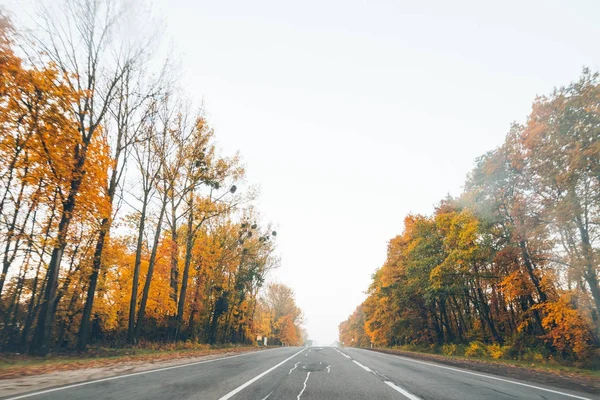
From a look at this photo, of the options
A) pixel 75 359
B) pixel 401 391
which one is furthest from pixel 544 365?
pixel 75 359

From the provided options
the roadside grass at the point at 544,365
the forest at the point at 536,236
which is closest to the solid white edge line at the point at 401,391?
the roadside grass at the point at 544,365

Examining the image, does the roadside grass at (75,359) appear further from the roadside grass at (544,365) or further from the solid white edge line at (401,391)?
the roadside grass at (544,365)

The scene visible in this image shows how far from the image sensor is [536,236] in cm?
1661

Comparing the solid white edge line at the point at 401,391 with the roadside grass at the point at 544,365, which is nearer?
the solid white edge line at the point at 401,391

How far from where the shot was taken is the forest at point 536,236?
1423cm

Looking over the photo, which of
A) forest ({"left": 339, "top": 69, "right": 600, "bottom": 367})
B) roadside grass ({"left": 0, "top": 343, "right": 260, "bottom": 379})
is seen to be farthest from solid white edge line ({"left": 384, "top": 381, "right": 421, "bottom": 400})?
forest ({"left": 339, "top": 69, "right": 600, "bottom": 367})

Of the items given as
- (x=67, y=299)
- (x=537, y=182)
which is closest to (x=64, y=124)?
(x=67, y=299)

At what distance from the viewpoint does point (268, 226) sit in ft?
103

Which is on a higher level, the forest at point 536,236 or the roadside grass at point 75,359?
the forest at point 536,236

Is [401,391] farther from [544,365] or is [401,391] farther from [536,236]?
[536,236]

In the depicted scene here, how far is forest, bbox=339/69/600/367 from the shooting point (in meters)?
14.2

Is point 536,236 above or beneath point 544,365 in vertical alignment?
above

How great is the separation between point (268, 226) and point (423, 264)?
15.0 meters

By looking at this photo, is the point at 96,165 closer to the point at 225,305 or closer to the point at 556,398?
the point at 556,398
